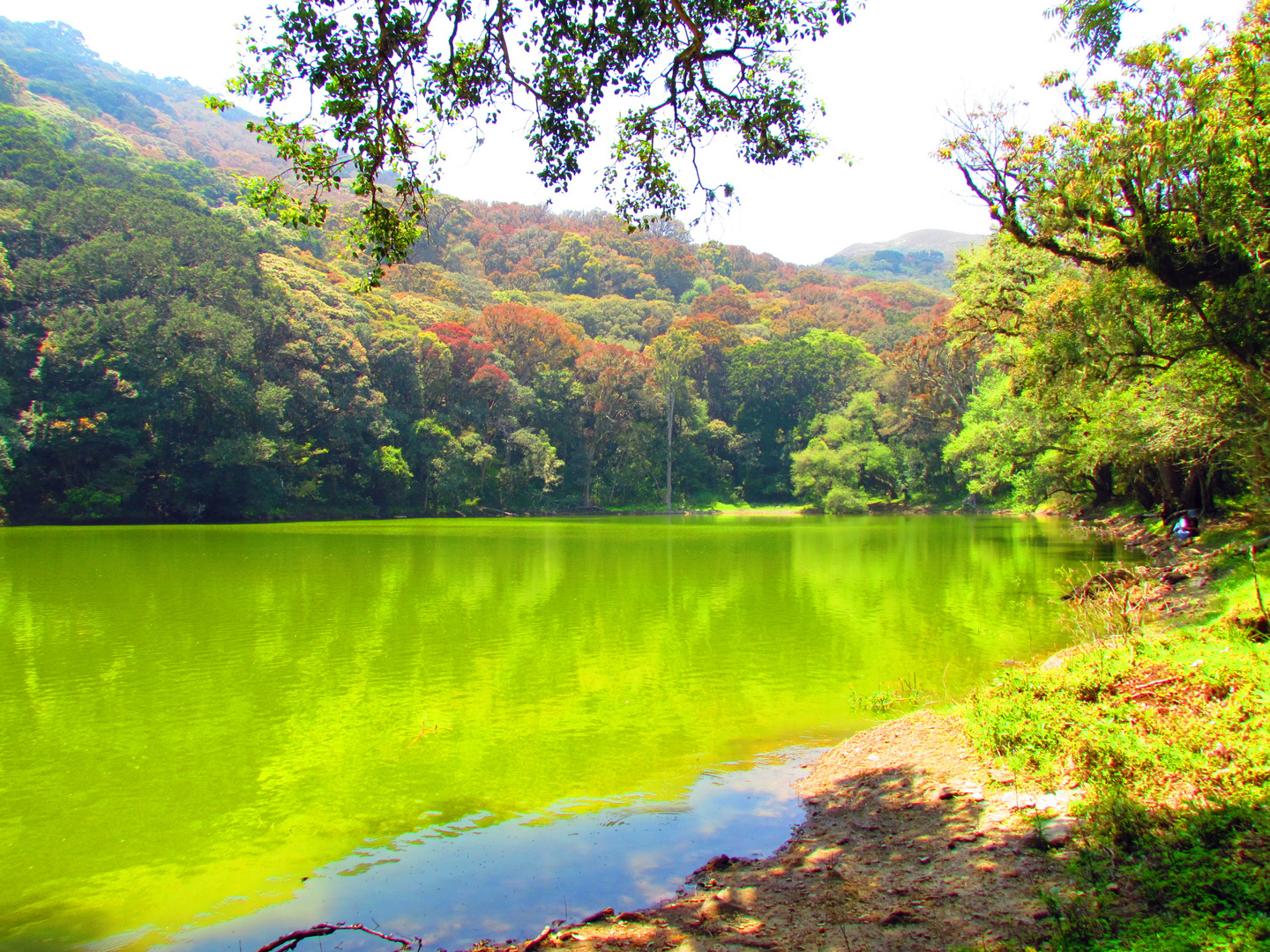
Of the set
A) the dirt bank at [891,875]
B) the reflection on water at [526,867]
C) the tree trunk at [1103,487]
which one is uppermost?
the tree trunk at [1103,487]

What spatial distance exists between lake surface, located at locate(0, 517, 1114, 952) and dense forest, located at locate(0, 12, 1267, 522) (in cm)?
546

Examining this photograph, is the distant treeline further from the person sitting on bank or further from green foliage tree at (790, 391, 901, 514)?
the person sitting on bank

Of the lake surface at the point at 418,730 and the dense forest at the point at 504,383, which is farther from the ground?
the dense forest at the point at 504,383

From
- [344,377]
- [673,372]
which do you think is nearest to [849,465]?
[673,372]

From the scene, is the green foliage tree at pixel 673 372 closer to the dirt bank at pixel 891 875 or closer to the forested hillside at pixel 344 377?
the forested hillside at pixel 344 377

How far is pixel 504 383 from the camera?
61219mm

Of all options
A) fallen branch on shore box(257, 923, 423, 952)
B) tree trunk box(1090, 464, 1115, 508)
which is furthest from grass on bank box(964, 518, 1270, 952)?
tree trunk box(1090, 464, 1115, 508)

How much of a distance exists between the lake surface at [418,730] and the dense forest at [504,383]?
546 centimetres

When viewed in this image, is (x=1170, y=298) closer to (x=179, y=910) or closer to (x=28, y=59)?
(x=179, y=910)

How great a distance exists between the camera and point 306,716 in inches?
340

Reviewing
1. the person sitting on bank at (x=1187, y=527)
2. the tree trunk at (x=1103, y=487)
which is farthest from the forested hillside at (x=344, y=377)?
the tree trunk at (x=1103, y=487)

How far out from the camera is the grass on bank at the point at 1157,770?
10.5ft

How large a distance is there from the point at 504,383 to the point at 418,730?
179ft

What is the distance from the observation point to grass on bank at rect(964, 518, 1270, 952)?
3.20 metres
